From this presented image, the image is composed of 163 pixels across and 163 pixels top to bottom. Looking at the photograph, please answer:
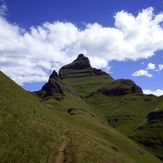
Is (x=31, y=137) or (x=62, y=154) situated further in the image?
(x=31, y=137)

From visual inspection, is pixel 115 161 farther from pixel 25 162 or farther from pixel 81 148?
pixel 25 162

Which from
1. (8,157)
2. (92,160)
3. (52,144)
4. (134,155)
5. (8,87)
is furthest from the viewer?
(134,155)

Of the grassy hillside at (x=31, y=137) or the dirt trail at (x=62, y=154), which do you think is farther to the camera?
the dirt trail at (x=62, y=154)

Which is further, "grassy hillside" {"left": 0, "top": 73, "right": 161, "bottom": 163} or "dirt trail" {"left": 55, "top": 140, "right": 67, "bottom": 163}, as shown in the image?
"dirt trail" {"left": 55, "top": 140, "right": 67, "bottom": 163}

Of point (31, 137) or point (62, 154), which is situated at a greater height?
point (31, 137)

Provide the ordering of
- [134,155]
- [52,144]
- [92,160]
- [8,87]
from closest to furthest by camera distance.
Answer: [52,144]
[92,160]
[8,87]
[134,155]

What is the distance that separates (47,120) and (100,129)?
352 ft

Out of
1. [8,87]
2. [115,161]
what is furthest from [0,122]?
[115,161]

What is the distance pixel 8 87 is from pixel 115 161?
87.3ft

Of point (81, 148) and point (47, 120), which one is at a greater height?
point (47, 120)

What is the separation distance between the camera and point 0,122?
187 ft

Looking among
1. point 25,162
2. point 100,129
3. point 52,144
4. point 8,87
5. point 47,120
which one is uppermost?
point 100,129

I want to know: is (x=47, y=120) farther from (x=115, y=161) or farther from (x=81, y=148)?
(x=115, y=161)

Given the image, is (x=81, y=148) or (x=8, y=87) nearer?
(x=81, y=148)
